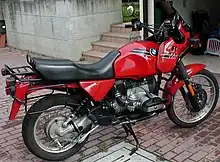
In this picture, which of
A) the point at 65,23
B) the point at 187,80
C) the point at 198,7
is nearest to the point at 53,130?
the point at 187,80

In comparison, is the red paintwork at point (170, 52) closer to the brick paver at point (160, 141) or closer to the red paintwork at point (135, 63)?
the red paintwork at point (135, 63)

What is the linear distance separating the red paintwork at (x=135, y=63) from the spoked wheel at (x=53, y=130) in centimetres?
54

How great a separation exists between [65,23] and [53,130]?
3989mm

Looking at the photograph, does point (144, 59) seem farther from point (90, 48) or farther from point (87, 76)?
point (90, 48)

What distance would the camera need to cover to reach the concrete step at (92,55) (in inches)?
249

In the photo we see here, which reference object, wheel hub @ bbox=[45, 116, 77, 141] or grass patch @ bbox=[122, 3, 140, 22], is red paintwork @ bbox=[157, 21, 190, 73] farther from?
grass patch @ bbox=[122, 3, 140, 22]

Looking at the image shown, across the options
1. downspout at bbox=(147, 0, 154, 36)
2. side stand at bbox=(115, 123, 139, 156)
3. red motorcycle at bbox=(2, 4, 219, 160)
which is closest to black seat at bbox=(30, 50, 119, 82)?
red motorcycle at bbox=(2, 4, 219, 160)

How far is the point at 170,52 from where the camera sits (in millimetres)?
3080

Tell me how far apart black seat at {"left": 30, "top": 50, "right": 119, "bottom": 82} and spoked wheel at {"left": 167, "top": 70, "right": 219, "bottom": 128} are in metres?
0.94

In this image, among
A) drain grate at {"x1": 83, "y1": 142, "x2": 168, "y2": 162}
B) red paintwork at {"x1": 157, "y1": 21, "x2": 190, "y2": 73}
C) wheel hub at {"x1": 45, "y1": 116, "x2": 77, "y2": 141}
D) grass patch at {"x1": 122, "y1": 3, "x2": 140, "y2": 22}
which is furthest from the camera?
grass patch at {"x1": 122, "y1": 3, "x2": 140, "y2": 22}

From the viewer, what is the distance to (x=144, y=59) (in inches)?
117

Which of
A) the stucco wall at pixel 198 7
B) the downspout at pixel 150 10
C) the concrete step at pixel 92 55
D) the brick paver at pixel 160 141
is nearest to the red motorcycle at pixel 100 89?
the brick paver at pixel 160 141

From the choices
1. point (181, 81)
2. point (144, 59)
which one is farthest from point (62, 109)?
point (181, 81)

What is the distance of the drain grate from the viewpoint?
9.58 ft
